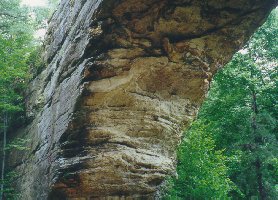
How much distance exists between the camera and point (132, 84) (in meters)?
8.46

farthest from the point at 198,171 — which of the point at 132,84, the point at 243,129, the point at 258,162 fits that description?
the point at 243,129

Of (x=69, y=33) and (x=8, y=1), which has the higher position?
(x=8, y=1)

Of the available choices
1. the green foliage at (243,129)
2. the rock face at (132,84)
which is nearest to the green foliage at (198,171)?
the green foliage at (243,129)

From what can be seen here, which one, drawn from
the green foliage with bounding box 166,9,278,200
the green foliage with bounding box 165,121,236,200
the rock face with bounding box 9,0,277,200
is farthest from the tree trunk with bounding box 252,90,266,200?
the rock face with bounding box 9,0,277,200

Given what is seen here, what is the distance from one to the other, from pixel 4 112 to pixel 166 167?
7540 mm

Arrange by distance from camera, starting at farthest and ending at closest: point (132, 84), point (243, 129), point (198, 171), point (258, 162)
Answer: point (243, 129) < point (258, 162) < point (198, 171) < point (132, 84)

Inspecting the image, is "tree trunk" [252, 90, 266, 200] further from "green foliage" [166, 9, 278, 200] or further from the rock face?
the rock face

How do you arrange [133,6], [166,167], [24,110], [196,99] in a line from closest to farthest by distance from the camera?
[133,6] < [166,167] < [196,99] < [24,110]

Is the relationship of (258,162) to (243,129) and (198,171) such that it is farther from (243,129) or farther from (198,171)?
(198,171)

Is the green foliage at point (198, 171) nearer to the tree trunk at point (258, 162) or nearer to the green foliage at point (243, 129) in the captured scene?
the green foliage at point (243, 129)

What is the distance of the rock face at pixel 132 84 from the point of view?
8.11 metres

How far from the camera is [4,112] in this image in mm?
13266

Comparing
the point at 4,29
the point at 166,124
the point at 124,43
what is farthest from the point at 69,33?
the point at 4,29

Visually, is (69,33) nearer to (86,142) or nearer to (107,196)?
(86,142)
